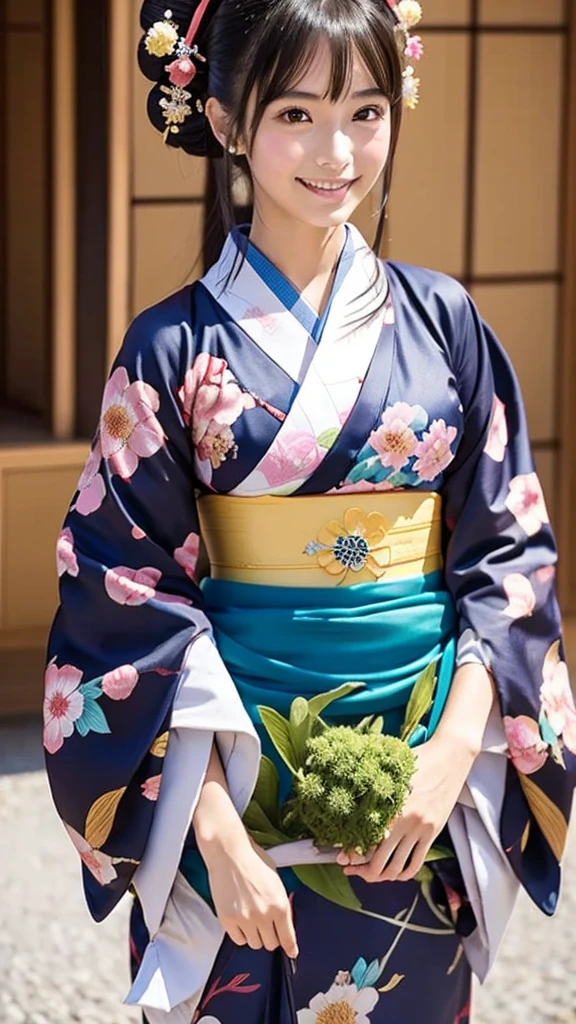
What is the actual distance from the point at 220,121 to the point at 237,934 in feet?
3.18

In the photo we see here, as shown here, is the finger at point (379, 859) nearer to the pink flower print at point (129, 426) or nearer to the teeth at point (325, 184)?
the pink flower print at point (129, 426)

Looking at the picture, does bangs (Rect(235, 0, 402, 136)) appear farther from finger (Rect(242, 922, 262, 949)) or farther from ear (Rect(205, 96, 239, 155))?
finger (Rect(242, 922, 262, 949))

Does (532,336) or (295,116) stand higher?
(295,116)

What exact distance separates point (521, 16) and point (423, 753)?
3628mm

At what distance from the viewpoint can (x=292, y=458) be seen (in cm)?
208

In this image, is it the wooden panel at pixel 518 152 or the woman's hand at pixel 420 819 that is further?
the wooden panel at pixel 518 152

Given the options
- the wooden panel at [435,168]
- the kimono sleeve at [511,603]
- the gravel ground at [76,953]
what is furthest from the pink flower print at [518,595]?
the wooden panel at [435,168]

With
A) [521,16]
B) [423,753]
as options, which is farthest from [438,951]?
[521,16]

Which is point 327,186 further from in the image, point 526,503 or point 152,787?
point 152,787

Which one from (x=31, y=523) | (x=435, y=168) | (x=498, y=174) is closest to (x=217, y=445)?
(x=31, y=523)

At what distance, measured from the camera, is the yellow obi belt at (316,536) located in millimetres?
2119

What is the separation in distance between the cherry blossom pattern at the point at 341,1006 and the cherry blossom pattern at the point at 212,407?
655 mm

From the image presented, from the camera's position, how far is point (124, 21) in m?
4.56

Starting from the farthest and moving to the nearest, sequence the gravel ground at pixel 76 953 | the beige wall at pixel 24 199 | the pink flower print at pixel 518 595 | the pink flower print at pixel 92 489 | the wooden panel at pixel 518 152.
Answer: the beige wall at pixel 24 199, the wooden panel at pixel 518 152, the gravel ground at pixel 76 953, the pink flower print at pixel 518 595, the pink flower print at pixel 92 489
